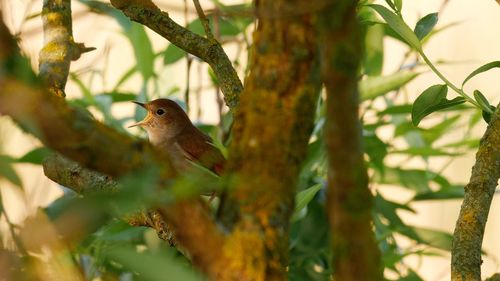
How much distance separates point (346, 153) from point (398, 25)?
682 millimetres

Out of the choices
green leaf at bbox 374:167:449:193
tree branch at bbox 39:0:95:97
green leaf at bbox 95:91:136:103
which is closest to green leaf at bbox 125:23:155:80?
green leaf at bbox 95:91:136:103

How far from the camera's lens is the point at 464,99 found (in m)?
1.19

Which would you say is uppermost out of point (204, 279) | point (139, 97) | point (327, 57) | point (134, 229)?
point (327, 57)

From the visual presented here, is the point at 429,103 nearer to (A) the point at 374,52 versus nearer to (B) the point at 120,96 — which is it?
(A) the point at 374,52

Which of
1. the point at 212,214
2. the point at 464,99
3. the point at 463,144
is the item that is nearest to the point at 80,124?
the point at 212,214

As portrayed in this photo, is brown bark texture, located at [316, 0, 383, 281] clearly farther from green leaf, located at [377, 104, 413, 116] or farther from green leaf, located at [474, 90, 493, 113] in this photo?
green leaf, located at [377, 104, 413, 116]

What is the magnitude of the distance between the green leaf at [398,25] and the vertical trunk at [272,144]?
558 millimetres

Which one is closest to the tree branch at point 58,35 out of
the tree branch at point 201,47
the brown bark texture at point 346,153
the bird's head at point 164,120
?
the tree branch at point 201,47

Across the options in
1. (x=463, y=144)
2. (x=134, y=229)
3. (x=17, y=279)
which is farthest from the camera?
(x=463, y=144)

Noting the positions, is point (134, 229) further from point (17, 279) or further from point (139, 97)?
point (17, 279)

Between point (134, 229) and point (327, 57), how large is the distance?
53.9 inches

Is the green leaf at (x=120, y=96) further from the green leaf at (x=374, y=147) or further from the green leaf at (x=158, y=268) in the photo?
the green leaf at (x=158, y=268)

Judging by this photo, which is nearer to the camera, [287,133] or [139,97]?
[287,133]

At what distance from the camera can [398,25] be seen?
3.91 feet
